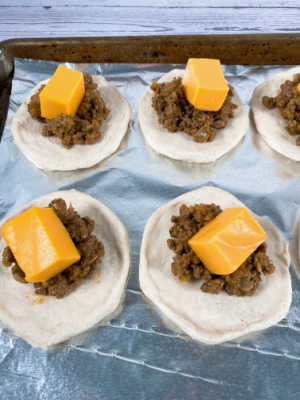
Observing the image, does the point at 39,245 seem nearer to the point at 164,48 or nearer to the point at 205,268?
the point at 205,268

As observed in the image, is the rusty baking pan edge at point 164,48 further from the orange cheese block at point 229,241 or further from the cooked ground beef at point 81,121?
the orange cheese block at point 229,241

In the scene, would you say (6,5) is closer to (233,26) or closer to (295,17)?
(233,26)

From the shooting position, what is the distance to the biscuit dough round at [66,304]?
2.21m

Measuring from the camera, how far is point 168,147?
112 inches

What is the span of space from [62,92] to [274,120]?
1.55 m

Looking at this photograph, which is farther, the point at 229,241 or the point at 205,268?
the point at 205,268

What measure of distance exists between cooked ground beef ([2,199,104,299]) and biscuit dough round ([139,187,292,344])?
0.31 m

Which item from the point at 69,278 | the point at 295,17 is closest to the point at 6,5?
the point at 295,17

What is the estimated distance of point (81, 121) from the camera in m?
2.84

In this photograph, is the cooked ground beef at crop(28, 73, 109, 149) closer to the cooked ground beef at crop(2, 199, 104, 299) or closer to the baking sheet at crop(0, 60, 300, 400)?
the baking sheet at crop(0, 60, 300, 400)

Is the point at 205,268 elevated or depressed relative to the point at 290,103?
depressed

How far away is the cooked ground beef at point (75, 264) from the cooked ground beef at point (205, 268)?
1.47 ft

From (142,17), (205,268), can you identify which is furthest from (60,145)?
(142,17)

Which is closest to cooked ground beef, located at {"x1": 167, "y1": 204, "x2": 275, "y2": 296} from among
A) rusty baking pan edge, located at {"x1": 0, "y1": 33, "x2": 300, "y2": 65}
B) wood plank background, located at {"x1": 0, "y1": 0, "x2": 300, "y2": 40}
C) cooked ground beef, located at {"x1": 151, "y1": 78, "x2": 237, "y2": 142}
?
cooked ground beef, located at {"x1": 151, "y1": 78, "x2": 237, "y2": 142}
